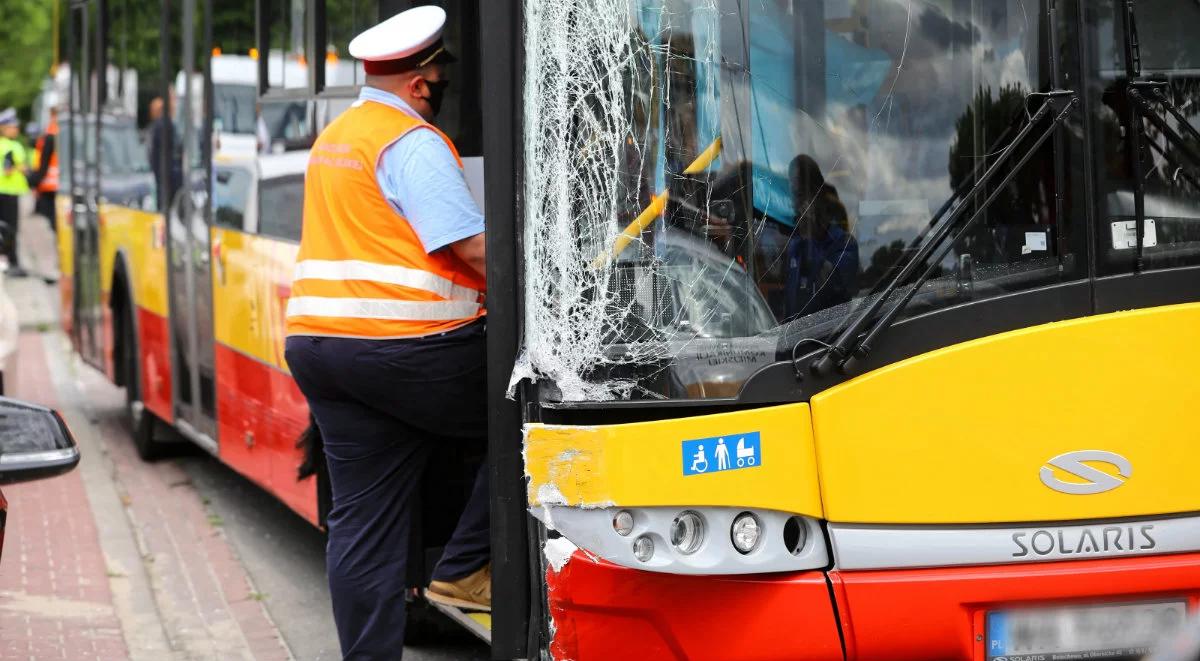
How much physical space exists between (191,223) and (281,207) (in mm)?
1802

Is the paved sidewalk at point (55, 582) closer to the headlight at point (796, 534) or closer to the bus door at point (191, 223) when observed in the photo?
the bus door at point (191, 223)

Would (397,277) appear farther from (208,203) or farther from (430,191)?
(208,203)

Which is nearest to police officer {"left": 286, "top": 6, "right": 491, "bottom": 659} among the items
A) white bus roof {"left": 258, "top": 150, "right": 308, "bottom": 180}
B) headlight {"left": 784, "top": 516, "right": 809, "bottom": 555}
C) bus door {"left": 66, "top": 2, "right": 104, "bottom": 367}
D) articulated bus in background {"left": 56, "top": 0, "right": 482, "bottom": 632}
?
articulated bus in background {"left": 56, "top": 0, "right": 482, "bottom": 632}

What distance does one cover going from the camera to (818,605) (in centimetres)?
390

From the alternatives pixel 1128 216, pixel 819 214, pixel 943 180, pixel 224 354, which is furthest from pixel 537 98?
pixel 224 354

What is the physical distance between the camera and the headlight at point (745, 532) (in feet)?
12.6

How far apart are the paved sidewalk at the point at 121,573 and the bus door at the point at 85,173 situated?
2.43 feet

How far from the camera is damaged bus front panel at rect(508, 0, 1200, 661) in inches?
151

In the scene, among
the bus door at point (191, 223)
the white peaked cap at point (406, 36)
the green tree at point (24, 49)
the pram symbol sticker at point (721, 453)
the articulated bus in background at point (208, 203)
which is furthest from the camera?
the green tree at point (24, 49)

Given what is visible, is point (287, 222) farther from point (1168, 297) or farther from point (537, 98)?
point (1168, 297)

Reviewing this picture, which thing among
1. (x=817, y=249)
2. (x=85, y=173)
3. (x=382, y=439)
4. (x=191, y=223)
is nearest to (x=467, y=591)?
(x=382, y=439)

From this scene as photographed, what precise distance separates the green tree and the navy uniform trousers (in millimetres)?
24771

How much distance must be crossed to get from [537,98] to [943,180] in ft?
3.10

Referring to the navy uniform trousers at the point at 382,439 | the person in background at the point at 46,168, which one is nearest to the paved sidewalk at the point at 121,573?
the navy uniform trousers at the point at 382,439
